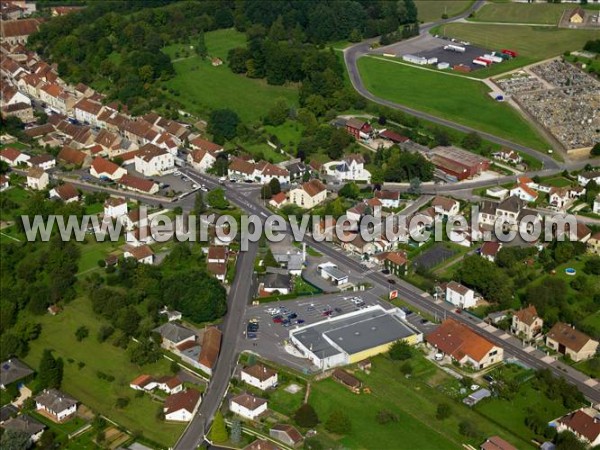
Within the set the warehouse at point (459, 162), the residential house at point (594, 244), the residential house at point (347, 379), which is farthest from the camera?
the warehouse at point (459, 162)

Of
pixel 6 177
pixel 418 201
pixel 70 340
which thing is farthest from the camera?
pixel 6 177

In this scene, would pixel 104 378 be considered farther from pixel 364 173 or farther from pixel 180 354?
pixel 364 173

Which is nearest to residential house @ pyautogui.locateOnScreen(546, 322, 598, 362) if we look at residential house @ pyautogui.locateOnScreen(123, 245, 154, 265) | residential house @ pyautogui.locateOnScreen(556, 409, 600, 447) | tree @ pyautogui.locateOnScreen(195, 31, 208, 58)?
residential house @ pyautogui.locateOnScreen(556, 409, 600, 447)

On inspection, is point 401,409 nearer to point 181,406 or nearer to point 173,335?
point 181,406

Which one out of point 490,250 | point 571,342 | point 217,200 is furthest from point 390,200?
point 571,342

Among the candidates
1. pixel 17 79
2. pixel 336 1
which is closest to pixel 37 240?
pixel 17 79

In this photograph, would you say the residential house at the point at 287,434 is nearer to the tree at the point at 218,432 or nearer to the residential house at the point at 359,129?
the tree at the point at 218,432

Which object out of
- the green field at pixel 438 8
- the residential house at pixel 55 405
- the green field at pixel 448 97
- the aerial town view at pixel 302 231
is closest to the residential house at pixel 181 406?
the aerial town view at pixel 302 231
